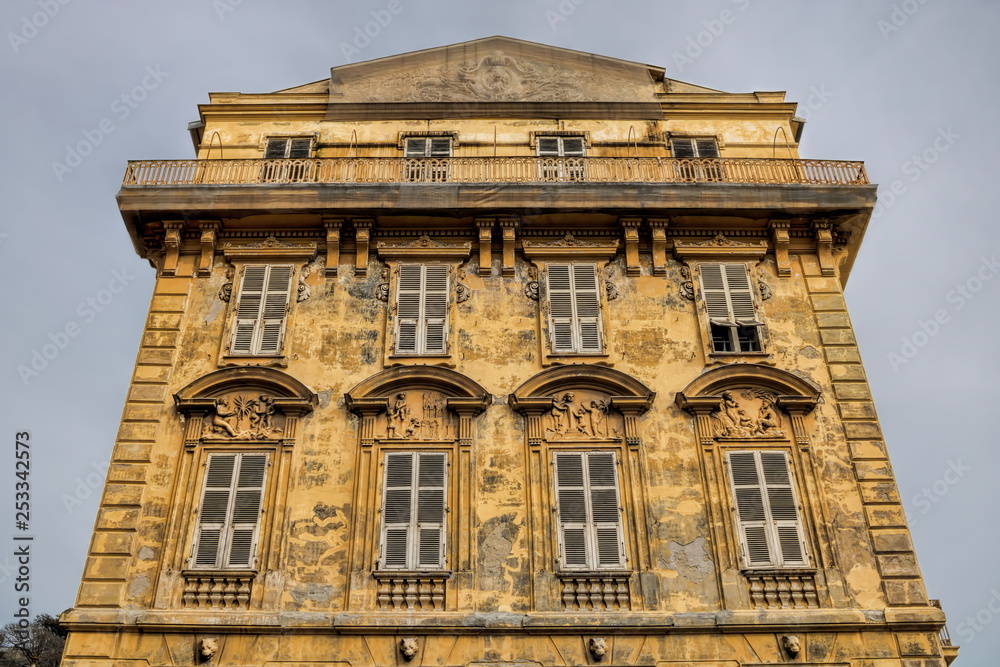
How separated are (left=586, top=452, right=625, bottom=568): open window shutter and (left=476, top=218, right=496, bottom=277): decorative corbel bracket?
13.8ft

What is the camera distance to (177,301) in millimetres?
16984

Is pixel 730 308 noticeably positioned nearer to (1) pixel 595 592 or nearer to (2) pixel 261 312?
(1) pixel 595 592

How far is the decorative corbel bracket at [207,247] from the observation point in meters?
17.4

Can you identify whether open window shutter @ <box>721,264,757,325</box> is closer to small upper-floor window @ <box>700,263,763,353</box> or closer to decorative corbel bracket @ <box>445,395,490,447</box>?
small upper-floor window @ <box>700,263,763,353</box>

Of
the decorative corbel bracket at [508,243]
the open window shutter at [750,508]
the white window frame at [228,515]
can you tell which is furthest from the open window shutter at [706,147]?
the white window frame at [228,515]

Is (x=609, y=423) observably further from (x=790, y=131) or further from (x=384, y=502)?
(x=790, y=131)

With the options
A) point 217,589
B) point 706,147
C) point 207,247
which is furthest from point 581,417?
point 207,247

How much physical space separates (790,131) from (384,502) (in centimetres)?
1174

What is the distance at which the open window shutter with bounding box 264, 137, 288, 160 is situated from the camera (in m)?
19.5

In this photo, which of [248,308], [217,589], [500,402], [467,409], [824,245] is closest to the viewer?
[217,589]

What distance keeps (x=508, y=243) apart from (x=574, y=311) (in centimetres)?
185

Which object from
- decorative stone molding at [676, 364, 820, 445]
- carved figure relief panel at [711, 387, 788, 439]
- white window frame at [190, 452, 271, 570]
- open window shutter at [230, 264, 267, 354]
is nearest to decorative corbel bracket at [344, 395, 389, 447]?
white window frame at [190, 452, 271, 570]

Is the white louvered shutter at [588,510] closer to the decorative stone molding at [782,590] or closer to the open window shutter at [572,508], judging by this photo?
the open window shutter at [572,508]

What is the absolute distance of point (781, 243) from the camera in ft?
57.5
